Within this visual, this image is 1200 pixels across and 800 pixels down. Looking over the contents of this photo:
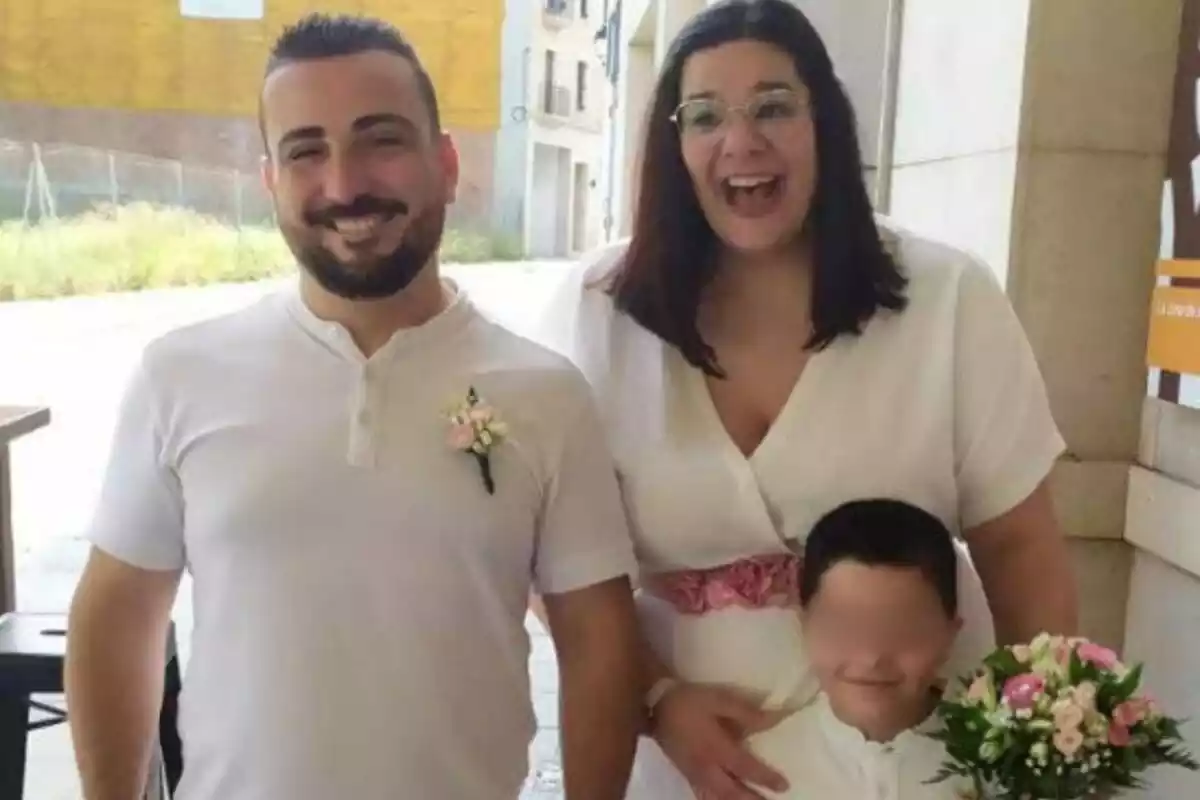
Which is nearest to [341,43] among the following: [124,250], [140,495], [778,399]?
[140,495]

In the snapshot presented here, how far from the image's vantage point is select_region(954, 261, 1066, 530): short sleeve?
1.61 m

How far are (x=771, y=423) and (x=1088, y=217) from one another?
38.5 inches

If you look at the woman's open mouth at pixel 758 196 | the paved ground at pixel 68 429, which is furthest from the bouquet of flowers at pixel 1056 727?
the paved ground at pixel 68 429

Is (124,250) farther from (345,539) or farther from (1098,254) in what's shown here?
(345,539)

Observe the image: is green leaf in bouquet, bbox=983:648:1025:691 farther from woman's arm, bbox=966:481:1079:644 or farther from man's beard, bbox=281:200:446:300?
man's beard, bbox=281:200:446:300

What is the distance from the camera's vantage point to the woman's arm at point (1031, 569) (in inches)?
65.1

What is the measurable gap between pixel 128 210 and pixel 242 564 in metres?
4.33

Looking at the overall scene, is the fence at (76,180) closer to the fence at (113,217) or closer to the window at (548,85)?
the fence at (113,217)

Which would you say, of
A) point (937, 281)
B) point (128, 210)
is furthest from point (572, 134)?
point (937, 281)

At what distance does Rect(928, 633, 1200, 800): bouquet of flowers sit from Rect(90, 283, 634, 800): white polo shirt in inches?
17.6

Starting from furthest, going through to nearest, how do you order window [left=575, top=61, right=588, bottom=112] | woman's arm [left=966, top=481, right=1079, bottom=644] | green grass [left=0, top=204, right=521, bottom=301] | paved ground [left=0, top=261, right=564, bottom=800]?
window [left=575, top=61, right=588, bottom=112] < green grass [left=0, top=204, right=521, bottom=301] < paved ground [left=0, top=261, right=564, bottom=800] < woman's arm [left=966, top=481, right=1079, bottom=644]

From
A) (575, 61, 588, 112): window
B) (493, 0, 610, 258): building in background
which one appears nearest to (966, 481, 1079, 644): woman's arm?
(493, 0, 610, 258): building in background

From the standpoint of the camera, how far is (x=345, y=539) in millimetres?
1437

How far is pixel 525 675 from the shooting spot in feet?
5.19
